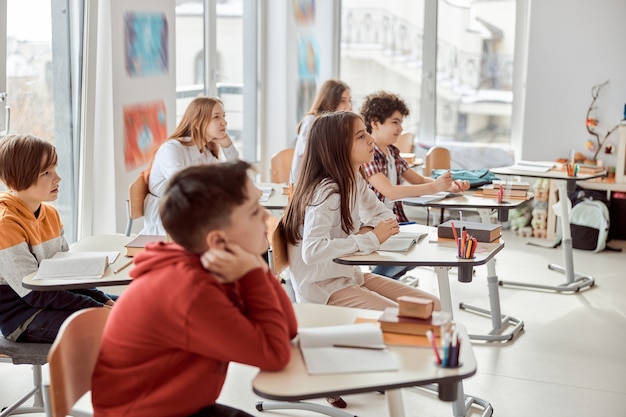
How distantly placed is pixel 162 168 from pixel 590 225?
11.6 feet

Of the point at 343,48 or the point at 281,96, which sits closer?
the point at 281,96

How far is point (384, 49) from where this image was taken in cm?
784

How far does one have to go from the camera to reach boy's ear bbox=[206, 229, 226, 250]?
1.84m

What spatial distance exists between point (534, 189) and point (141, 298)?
5.46 metres

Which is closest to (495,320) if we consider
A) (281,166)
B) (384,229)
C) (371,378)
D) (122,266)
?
(384,229)

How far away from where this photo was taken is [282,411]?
3373 millimetres

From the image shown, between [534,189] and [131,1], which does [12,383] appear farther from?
[534,189]

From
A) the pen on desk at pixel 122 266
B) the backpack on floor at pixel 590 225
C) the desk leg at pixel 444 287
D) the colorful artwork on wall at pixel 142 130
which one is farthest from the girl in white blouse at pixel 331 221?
the backpack on floor at pixel 590 225

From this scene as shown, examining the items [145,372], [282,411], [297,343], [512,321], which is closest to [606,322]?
[512,321]

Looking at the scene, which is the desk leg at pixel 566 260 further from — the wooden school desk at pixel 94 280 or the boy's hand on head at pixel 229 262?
the boy's hand on head at pixel 229 262

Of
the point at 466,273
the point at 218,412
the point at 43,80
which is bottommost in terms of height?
the point at 218,412

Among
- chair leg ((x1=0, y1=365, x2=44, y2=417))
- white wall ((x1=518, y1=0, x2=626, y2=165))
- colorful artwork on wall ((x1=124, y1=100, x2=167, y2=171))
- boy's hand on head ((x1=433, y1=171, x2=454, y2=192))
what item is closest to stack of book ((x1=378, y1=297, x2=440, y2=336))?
chair leg ((x1=0, y1=365, x2=44, y2=417))

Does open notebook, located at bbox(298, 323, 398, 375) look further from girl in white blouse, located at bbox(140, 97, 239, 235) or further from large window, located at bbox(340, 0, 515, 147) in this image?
large window, located at bbox(340, 0, 515, 147)

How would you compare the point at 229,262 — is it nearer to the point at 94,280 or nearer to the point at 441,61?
the point at 94,280
